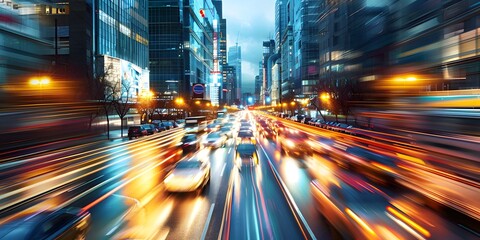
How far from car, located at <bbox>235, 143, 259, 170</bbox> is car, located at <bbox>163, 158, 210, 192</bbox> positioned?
232 inches

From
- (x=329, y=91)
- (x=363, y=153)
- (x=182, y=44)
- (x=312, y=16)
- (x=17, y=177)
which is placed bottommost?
(x=17, y=177)

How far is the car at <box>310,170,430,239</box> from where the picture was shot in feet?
26.1

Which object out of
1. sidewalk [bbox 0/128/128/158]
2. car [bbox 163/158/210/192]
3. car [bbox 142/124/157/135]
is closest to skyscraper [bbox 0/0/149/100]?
sidewalk [bbox 0/128/128/158]

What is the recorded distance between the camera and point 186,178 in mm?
14383

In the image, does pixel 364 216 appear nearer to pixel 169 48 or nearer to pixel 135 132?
pixel 135 132

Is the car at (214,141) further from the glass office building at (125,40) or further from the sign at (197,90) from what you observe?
the sign at (197,90)

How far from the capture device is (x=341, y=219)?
9.02 m

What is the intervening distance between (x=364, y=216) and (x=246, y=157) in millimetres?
13934

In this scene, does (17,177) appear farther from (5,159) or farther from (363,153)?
(363,153)

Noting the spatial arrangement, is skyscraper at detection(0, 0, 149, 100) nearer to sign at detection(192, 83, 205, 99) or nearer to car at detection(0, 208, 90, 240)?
sign at detection(192, 83, 205, 99)

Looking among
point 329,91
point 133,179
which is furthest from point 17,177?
point 329,91

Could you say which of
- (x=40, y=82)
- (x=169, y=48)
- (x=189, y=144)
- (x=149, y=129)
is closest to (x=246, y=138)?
(x=189, y=144)

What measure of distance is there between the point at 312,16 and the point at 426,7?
93278mm

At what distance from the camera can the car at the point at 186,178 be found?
14.3 metres
